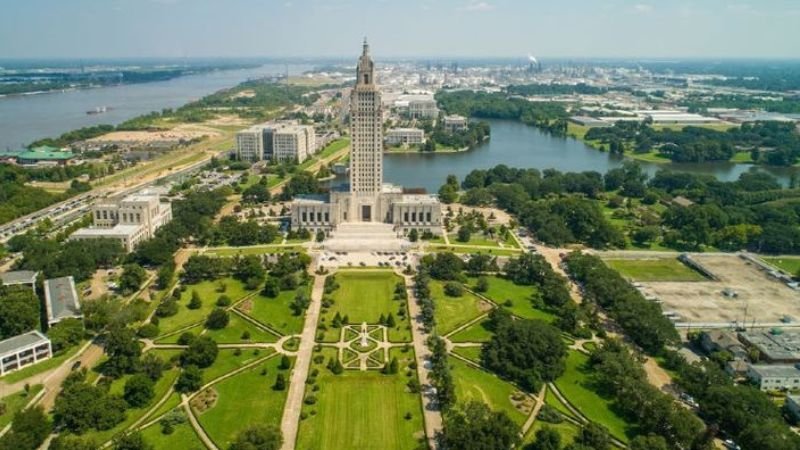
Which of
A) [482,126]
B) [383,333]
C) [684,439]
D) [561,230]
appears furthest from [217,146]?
[684,439]

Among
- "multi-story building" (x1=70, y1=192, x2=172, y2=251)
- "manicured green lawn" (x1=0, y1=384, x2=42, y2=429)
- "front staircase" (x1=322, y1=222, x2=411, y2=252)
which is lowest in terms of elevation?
"manicured green lawn" (x1=0, y1=384, x2=42, y2=429)

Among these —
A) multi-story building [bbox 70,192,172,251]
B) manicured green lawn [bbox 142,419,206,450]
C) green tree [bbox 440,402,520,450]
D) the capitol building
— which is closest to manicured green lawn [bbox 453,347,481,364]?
green tree [bbox 440,402,520,450]

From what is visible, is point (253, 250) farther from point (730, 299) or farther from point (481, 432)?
point (730, 299)

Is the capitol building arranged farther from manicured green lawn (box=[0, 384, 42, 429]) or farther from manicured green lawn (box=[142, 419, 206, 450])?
manicured green lawn (box=[142, 419, 206, 450])

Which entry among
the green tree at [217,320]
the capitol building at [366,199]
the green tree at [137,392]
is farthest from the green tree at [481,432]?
the capitol building at [366,199]

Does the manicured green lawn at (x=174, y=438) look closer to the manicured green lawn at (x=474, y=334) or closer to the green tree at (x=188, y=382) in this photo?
the green tree at (x=188, y=382)

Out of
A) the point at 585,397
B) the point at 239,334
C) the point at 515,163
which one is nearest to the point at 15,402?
the point at 239,334

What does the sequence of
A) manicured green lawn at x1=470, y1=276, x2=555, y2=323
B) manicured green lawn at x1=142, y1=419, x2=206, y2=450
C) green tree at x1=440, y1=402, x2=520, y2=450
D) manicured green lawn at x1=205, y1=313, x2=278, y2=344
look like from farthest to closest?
manicured green lawn at x1=470, y1=276, x2=555, y2=323
manicured green lawn at x1=205, y1=313, x2=278, y2=344
manicured green lawn at x1=142, y1=419, x2=206, y2=450
green tree at x1=440, y1=402, x2=520, y2=450
